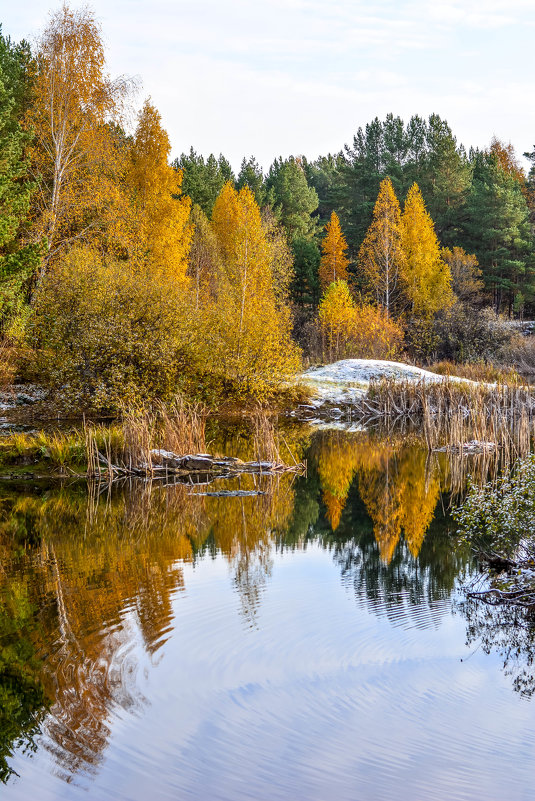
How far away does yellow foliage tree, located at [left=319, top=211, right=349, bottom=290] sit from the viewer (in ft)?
149

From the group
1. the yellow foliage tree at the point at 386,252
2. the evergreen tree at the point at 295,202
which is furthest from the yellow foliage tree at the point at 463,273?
the evergreen tree at the point at 295,202

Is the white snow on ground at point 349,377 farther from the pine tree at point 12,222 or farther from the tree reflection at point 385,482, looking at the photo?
the pine tree at point 12,222

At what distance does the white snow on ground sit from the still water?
1589 centimetres

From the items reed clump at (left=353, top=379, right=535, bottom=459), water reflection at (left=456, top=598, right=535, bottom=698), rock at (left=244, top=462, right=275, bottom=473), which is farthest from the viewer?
reed clump at (left=353, top=379, right=535, bottom=459)

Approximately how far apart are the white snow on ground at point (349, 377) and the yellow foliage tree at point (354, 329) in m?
5.48

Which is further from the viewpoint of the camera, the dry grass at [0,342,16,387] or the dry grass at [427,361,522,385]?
the dry grass at [427,361,522,385]

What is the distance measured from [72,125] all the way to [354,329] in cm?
1743

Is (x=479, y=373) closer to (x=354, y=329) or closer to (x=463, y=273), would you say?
(x=354, y=329)

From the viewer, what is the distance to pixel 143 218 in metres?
26.1

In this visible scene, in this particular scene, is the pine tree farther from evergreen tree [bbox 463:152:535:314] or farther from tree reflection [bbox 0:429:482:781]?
evergreen tree [bbox 463:152:535:314]

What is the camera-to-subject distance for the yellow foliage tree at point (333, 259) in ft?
149

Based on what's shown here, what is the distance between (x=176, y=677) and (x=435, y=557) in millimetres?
3874

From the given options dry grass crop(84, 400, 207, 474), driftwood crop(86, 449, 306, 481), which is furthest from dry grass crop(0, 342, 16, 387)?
driftwood crop(86, 449, 306, 481)

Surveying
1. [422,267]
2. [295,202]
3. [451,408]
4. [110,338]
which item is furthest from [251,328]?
[295,202]
